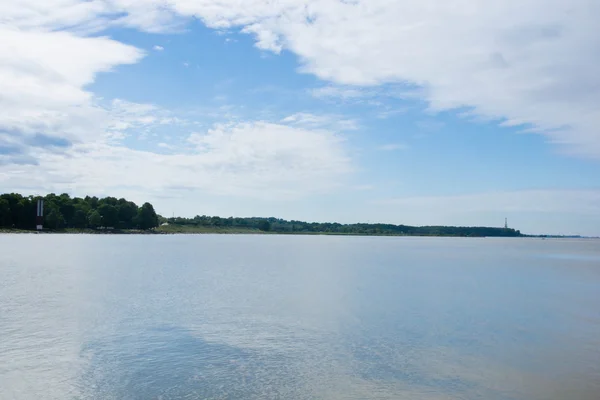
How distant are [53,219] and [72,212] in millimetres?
13037

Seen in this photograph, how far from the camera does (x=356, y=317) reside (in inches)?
1064

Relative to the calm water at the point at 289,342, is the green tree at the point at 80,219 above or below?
above

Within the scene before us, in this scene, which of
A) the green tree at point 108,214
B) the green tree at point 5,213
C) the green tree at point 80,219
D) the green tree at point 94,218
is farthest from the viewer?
the green tree at point 108,214

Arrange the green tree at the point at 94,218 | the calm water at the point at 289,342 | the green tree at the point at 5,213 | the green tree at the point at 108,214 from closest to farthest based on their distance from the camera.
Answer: the calm water at the point at 289,342
the green tree at the point at 5,213
the green tree at the point at 94,218
the green tree at the point at 108,214

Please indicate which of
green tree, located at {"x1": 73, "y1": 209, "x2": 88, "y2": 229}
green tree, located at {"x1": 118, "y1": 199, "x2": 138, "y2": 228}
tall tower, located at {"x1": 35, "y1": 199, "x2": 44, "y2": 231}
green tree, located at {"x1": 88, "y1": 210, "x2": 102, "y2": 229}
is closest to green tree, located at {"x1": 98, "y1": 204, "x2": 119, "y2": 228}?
green tree, located at {"x1": 118, "y1": 199, "x2": 138, "y2": 228}

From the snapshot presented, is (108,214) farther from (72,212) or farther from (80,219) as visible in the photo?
(72,212)

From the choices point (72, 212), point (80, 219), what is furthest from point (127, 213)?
point (72, 212)

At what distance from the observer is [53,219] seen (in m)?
167

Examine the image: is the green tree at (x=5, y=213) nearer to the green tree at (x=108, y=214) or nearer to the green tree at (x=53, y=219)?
the green tree at (x=53, y=219)

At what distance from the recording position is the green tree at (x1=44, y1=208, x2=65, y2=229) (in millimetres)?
166312

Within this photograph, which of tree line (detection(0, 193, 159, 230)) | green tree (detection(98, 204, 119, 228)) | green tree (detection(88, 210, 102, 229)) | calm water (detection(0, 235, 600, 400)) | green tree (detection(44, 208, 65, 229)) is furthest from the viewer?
green tree (detection(98, 204, 119, 228))

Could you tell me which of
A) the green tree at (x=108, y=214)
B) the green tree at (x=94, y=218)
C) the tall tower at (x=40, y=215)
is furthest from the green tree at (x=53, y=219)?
the green tree at (x=108, y=214)

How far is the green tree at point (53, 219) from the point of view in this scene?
546 feet

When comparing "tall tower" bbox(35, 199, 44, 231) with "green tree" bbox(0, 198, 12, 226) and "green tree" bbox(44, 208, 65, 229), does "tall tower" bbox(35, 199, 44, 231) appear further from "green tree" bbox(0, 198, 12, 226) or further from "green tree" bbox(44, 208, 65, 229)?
"green tree" bbox(0, 198, 12, 226)
